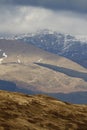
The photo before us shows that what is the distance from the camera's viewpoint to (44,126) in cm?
3425

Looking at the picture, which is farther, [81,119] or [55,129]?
[81,119]

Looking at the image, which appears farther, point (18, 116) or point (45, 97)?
A: point (45, 97)

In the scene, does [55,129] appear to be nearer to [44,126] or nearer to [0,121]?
[44,126]

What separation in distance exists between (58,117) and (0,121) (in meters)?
5.93

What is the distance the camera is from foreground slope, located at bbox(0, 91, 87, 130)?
33.4m

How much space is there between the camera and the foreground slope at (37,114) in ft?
110

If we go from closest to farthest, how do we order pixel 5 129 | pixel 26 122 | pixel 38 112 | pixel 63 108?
1. pixel 5 129
2. pixel 26 122
3. pixel 38 112
4. pixel 63 108

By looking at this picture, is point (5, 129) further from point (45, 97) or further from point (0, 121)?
point (45, 97)

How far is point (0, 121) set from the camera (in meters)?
32.9

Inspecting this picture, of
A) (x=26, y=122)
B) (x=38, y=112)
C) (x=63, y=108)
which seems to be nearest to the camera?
(x=26, y=122)

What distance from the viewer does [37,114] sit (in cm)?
3603

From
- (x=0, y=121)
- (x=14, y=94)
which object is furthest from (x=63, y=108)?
(x=0, y=121)

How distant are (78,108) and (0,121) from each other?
10.4 meters

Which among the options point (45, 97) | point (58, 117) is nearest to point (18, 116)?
point (58, 117)
